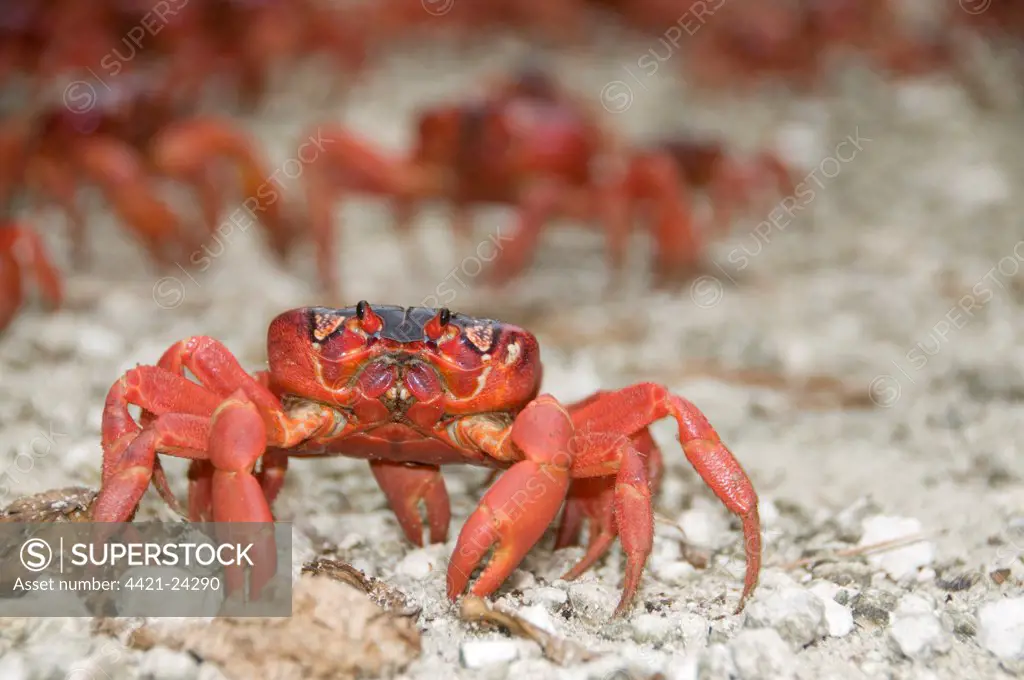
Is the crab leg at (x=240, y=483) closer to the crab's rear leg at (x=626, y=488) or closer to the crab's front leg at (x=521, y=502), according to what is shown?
the crab's front leg at (x=521, y=502)

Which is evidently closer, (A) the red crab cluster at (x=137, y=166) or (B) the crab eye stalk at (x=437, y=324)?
(B) the crab eye stalk at (x=437, y=324)

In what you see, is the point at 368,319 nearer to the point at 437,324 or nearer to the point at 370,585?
the point at 437,324

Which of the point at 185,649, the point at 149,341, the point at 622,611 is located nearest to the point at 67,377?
the point at 149,341

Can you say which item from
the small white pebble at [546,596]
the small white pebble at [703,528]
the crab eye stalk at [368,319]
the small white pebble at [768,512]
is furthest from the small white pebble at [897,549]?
the crab eye stalk at [368,319]

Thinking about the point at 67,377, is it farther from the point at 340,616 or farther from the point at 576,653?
the point at 576,653

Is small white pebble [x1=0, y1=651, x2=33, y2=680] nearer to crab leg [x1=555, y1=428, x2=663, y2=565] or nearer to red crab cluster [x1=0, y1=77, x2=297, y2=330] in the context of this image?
crab leg [x1=555, y1=428, x2=663, y2=565]

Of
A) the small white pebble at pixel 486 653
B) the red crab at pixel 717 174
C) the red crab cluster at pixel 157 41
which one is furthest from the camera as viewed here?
the red crab cluster at pixel 157 41

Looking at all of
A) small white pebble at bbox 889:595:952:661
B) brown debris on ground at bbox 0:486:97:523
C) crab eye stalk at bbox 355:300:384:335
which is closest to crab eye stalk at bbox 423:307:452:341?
crab eye stalk at bbox 355:300:384:335

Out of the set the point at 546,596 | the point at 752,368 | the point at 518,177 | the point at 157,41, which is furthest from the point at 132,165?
the point at 546,596
